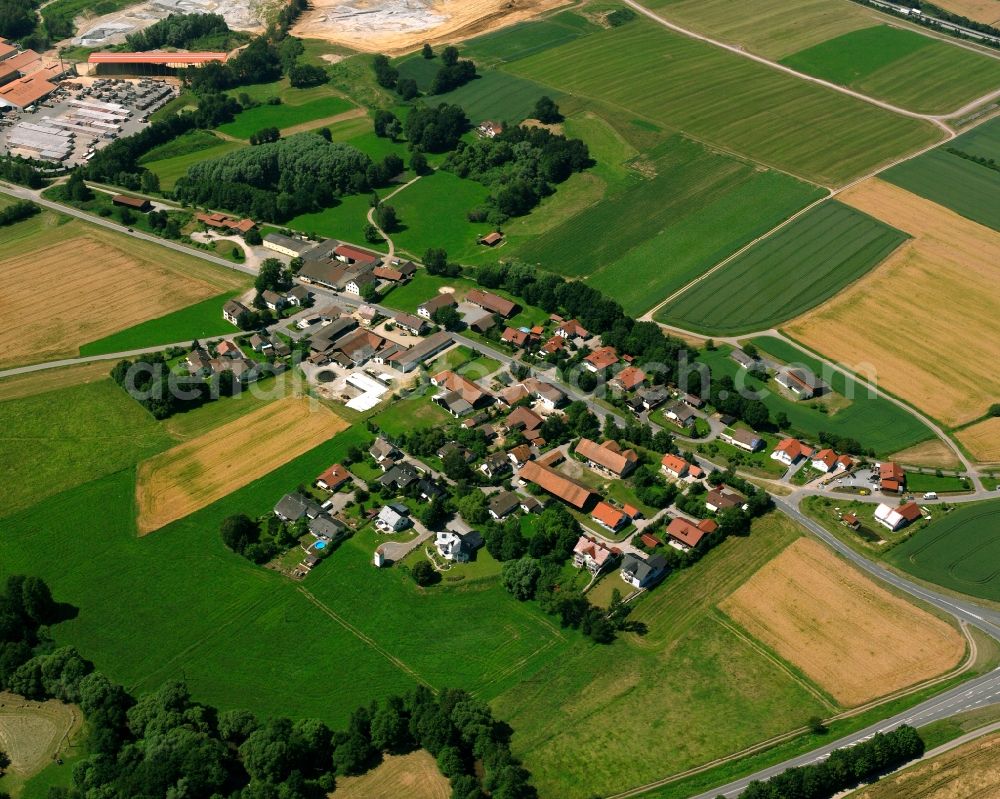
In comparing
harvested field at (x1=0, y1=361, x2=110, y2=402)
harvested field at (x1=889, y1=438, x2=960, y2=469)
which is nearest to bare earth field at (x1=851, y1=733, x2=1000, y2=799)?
harvested field at (x1=889, y1=438, x2=960, y2=469)

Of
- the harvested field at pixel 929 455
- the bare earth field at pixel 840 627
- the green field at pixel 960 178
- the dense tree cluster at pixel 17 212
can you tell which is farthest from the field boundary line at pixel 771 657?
the dense tree cluster at pixel 17 212

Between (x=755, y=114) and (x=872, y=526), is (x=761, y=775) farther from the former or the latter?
(x=755, y=114)

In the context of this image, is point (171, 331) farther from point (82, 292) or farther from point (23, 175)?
point (23, 175)

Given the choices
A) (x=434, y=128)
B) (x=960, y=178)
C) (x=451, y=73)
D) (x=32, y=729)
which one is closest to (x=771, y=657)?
(x=32, y=729)

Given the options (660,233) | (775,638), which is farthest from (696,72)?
(775,638)

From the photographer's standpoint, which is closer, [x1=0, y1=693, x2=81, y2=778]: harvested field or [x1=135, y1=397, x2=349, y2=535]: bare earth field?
[x1=0, y1=693, x2=81, y2=778]: harvested field

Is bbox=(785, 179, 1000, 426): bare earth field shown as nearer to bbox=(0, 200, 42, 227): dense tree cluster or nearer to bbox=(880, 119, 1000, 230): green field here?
bbox=(880, 119, 1000, 230): green field
